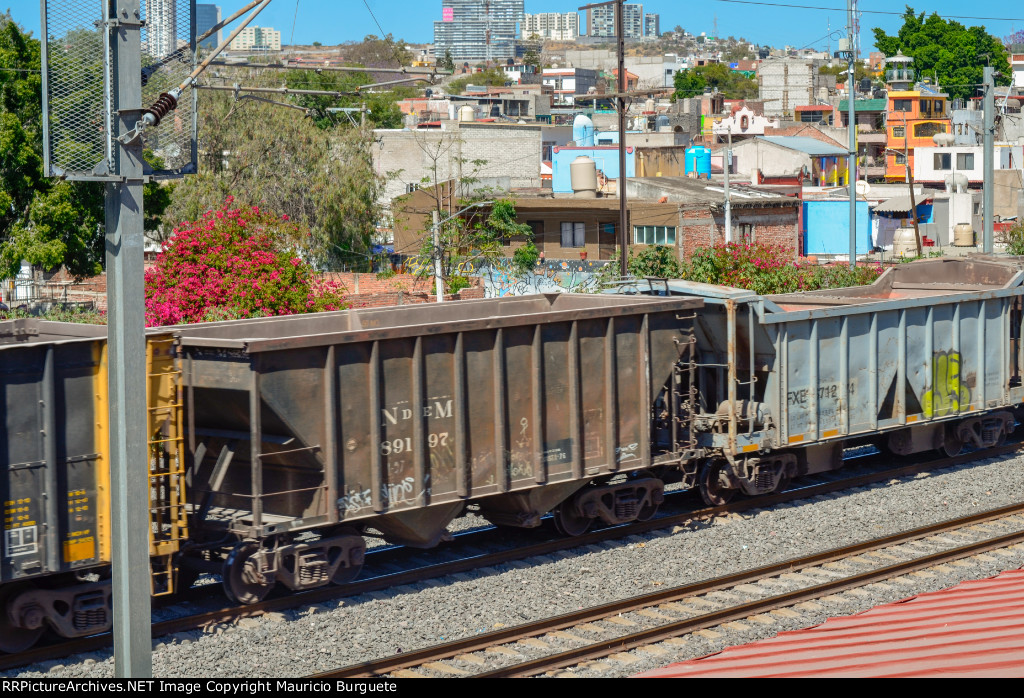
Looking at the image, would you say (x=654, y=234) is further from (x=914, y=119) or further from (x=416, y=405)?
(x=914, y=119)

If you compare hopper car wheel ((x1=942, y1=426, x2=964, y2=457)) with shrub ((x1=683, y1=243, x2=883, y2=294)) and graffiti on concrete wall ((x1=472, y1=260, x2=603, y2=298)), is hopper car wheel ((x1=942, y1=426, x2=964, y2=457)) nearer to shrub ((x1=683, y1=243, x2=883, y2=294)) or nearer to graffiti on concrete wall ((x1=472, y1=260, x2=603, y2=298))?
shrub ((x1=683, y1=243, x2=883, y2=294))

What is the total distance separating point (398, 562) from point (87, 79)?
8.11 m

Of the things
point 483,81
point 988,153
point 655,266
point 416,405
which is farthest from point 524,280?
point 483,81

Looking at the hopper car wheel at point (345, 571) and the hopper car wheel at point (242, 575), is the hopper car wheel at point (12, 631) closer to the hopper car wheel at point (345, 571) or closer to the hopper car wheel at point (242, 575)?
the hopper car wheel at point (242, 575)

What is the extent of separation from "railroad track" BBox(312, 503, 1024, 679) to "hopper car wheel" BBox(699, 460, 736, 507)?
255cm

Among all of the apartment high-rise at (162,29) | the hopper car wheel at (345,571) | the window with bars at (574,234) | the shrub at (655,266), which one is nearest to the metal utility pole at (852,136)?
the shrub at (655,266)

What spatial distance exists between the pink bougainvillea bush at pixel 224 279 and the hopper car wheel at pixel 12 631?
10808 millimetres

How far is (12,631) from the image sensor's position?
10.7 metres

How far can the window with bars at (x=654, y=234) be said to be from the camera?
4778cm

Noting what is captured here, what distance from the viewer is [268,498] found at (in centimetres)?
1209

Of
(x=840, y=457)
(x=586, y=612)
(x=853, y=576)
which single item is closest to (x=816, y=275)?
(x=840, y=457)

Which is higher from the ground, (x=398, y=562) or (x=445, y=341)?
(x=445, y=341)

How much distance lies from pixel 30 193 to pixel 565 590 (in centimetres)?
2466
